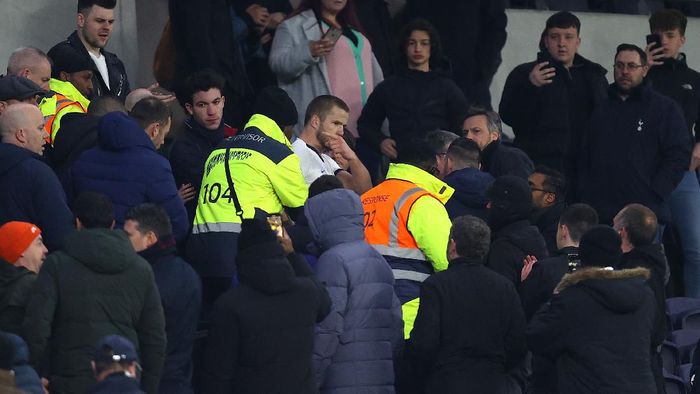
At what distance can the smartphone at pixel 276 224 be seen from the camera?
9309 mm

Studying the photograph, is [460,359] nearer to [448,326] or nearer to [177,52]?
[448,326]

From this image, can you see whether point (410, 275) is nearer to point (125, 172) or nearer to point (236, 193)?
point (236, 193)

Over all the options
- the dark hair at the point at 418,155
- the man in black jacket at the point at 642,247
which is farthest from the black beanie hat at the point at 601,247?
the dark hair at the point at 418,155

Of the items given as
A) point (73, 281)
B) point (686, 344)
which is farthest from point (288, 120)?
point (686, 344)

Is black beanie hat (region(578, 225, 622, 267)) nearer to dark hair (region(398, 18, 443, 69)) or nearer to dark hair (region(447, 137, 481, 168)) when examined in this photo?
dark hair (region(447, 137, 481, 168))

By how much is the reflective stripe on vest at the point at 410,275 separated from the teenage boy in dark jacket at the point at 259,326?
127 cm

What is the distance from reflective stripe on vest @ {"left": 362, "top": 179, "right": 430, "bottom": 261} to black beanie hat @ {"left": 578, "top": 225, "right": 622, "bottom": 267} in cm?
106

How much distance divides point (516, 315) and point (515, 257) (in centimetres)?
75

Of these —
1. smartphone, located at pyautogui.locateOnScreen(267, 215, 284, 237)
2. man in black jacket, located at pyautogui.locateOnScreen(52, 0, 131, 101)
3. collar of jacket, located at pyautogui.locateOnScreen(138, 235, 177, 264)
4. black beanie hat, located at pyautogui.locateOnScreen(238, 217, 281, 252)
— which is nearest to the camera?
black beanie hat, located at pyautogui.locateOnScreen(238, 217, 281, 252)

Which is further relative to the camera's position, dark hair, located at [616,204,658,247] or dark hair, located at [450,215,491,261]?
dark hair, located at [616,204,658,247]

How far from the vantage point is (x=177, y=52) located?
12.6 meters

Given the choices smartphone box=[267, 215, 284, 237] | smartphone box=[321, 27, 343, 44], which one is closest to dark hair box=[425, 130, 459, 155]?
smartphone box=[321, 27, 343, 44]

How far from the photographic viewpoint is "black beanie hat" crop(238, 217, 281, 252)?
29.1 ft

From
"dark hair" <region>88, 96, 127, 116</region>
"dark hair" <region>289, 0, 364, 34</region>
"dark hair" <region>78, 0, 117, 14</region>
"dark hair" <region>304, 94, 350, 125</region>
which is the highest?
"dark hair" <region>78, 0, 117, 14</region>
